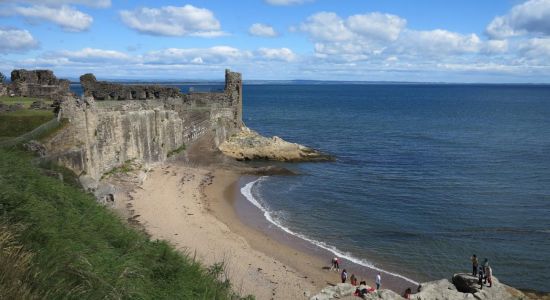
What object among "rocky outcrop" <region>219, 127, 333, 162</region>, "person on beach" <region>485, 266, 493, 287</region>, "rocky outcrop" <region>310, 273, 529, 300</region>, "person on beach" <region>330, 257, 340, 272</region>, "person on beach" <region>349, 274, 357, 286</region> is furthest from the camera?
"rocky outcrop" <region>219, 127, 333, 162</region>

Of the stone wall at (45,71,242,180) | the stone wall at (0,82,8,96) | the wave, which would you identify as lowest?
the wave

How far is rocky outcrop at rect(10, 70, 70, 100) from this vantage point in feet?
104

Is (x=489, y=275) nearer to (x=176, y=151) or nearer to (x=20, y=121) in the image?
(x=20, y=121)

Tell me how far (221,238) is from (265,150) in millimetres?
21388

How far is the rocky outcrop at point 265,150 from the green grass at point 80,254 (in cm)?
3063

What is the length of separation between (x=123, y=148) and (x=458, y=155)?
32.7m

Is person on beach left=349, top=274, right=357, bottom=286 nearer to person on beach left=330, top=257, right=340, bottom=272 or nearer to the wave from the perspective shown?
person on beach left=330, top=257, right=340, bottom=272

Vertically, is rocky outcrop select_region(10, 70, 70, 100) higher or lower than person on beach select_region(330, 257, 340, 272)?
higher

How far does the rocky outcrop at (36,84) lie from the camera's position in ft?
104

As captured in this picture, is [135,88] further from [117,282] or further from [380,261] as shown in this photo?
[117,282]

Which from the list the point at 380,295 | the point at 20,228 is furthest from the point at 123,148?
the point at 20,228

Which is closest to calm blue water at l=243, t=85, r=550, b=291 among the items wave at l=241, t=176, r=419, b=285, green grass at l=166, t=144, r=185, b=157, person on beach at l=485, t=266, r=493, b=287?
wave at l=241, t=176, r=419, b=285

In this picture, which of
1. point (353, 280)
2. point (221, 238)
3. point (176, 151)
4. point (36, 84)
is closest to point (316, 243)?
point (221, 238)

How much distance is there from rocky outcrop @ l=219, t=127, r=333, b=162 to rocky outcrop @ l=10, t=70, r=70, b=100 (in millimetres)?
14915
